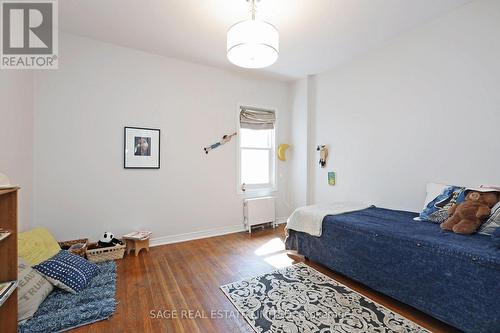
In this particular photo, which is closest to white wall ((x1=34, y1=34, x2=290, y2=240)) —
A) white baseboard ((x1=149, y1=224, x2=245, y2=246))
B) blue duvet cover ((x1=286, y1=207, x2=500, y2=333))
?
white baseboard ((x1=149, y1=224, x2=245, y2=246))

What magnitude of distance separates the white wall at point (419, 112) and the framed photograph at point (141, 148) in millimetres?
2863

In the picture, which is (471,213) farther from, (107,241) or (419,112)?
(107,241)

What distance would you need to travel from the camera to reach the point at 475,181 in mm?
2324

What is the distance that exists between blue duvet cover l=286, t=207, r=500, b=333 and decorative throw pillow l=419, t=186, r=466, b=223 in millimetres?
Result: 120

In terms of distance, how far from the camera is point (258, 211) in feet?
13.4

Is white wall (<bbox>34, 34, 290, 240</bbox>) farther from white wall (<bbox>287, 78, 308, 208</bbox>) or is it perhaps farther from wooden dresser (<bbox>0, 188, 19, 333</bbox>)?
wooden dresser (<bbox>0, 188, 19, 333</bbox>)

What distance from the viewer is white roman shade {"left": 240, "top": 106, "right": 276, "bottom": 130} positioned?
4.11 metres

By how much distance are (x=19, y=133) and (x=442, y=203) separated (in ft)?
14.4

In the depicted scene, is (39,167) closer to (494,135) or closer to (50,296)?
(50,296)

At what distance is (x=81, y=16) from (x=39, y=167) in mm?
1787

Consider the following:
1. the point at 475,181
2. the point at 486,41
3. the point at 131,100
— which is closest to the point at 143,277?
the point at 131,100

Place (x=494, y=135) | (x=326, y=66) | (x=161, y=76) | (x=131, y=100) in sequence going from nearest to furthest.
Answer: (x=494, y=135), (x=131, y=100), (x=161, y=76), (x=326, y=66)

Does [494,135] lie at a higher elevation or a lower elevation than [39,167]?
higher

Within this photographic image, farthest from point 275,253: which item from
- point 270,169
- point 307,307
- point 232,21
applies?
point 232,21
